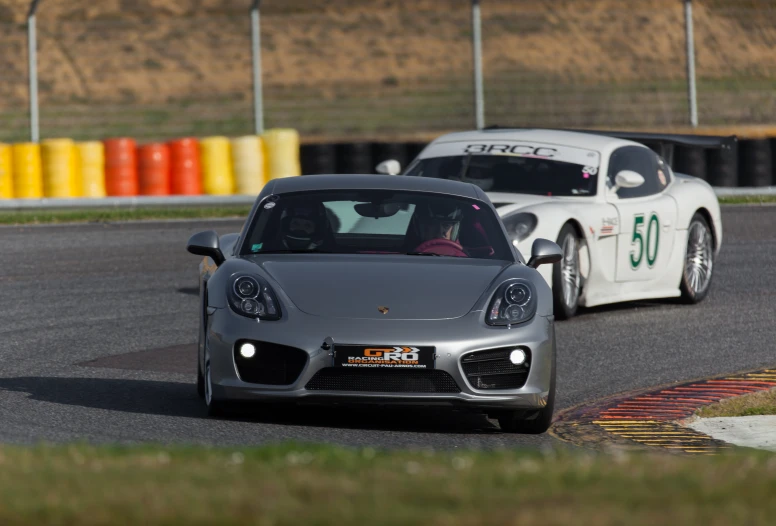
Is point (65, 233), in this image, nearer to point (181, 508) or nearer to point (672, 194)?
point (672, 194)

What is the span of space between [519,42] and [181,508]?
44423 millimetres

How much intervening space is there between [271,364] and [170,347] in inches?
128

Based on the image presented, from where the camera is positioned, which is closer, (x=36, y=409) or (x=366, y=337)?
(x=366, y=337)

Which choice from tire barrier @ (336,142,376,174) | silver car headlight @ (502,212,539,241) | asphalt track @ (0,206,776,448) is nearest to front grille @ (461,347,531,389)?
asphalt track @ (0,206,776,448)

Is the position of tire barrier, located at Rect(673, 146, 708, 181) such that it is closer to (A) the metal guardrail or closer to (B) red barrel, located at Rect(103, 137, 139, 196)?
(A) the metal guardrail

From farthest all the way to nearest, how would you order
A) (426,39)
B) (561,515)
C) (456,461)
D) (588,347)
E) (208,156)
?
(426,39)
(208,156)
(588,347)
(456,461)
(561,515)

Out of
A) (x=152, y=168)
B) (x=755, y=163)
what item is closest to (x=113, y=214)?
(x=152, y=168)

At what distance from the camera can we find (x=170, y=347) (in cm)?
1043

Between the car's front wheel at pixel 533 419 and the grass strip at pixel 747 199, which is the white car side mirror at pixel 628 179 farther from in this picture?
the grass strip at pixel 747 199

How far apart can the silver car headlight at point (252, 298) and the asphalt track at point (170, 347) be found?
1.79 feet

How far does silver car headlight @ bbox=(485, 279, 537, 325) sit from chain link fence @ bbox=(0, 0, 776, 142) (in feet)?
52.8

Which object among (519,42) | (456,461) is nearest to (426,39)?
(519,42)

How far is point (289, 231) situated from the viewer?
27.4 ft

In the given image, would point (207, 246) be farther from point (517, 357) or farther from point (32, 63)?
point (32, 63)
